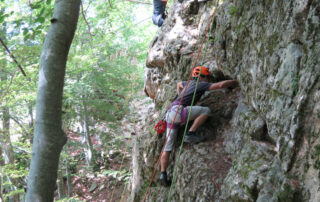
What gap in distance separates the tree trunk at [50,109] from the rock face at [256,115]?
2.03 m

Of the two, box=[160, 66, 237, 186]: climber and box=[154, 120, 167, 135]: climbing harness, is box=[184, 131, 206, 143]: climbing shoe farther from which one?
box=[154, 120, 167, 135]: climbing harness

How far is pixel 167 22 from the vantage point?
24.9ft

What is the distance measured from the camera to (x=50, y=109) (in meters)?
1.46

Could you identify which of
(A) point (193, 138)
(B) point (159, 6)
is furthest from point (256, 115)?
(B) point (159, 6)

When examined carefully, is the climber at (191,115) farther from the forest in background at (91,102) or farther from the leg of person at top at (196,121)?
the forest in background at (91,102)

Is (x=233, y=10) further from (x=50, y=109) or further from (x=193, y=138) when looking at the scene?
(x=50, y=109)

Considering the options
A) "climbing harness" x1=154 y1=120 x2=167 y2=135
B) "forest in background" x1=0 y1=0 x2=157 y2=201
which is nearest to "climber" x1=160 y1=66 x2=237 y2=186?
"climbing harness" x1=154 y1=120 x2=167 y2=135

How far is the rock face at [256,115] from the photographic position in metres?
2.36

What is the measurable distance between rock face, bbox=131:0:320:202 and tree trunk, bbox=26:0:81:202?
2030 mm

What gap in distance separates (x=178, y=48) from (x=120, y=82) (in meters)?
5.82

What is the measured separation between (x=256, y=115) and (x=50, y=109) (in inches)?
115

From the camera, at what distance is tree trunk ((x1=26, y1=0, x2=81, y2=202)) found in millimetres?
1430

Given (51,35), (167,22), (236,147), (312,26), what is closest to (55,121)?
(51,35)

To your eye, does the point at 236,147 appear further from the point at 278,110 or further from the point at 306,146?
the point at 306,146
